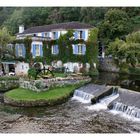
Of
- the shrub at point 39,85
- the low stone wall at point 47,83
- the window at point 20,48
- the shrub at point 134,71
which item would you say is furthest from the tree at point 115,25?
the shrub at point 39,85

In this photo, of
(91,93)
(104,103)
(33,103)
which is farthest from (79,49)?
(33,103)

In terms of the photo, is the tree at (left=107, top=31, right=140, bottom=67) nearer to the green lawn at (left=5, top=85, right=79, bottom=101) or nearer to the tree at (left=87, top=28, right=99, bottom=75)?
the tree at (left=87, top=28, right=99, bottom=75)

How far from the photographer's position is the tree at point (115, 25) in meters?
28.7

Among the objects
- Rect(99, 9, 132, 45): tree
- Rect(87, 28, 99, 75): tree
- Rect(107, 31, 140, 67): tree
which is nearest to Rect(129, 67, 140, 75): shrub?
Rect(107, 31, 140, 67): tree

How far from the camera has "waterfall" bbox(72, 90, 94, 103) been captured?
685 inches

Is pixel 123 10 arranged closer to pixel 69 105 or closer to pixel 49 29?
pixel 49 29

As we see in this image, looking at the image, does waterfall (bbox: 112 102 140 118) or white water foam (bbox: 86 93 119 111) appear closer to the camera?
waterfall (bbox: 112 102 140 118)

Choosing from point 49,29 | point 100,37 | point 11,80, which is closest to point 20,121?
point 11,80

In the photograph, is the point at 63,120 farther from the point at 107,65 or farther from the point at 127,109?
the point at 107,65

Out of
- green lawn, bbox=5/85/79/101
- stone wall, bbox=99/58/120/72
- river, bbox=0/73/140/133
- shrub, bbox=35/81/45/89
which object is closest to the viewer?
river, bbox=0/73/140/133

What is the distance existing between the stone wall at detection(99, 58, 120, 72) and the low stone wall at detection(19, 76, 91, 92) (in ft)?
25.4

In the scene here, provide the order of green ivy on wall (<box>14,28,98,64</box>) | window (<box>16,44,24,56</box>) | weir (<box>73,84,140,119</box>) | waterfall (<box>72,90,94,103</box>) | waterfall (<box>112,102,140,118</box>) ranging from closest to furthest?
waterfall (<box>112,102,140,118</box>), weir (<box>73,84,140,119</box>), waterfall (<box>72,90,94,103</box>), green ivy on wall (<box>14,28,98,64</box>), window (<box>16,44,24,56</box>)

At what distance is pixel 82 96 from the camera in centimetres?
1789

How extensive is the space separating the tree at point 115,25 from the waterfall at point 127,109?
14.4m
